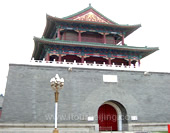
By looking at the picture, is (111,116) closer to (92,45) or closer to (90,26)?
(92,45)

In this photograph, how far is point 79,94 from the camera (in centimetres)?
1508

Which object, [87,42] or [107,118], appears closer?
[107,118]

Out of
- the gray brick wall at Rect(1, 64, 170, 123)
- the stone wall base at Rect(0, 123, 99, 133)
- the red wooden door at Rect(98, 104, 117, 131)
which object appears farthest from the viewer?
the red wooden door at Rect(98, 104, 117, 131)

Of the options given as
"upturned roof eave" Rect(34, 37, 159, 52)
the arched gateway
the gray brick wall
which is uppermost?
"upturned roof eave" Rect(34, 37, 159, 52)

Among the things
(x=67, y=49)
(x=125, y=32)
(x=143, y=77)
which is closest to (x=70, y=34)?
(x=67, y=49)

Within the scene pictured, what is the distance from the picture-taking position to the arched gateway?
1588cm

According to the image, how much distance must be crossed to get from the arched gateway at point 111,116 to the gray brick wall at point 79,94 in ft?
2.68

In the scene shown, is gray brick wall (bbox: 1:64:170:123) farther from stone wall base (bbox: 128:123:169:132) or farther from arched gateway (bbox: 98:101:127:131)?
arched gateway (bbox: 98:101:127:131)

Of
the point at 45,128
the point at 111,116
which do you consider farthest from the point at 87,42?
the point at 45,128

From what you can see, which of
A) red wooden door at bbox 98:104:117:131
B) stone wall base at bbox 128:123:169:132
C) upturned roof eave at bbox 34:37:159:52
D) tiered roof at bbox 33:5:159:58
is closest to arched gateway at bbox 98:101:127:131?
red wooden door at bbox 98:104:117:131

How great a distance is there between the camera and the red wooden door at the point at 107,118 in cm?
1586

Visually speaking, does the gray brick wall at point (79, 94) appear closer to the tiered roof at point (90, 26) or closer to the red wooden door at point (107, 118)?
the red wooden door at point (107, 118)

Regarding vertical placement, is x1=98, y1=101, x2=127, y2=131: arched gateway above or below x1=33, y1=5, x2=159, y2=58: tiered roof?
below

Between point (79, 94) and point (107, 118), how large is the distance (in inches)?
133
